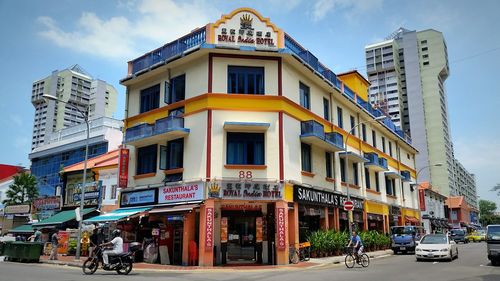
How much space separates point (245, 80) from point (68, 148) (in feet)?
116

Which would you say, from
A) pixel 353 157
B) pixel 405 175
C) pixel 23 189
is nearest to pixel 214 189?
pixel 353 157

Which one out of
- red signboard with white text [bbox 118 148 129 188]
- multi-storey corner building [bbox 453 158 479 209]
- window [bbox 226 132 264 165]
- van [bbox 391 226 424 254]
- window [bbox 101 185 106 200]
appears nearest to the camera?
window [bbox 226 132 264 165]

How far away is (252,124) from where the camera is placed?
2244 centimetres

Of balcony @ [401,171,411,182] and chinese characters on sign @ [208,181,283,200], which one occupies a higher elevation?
balcony @ [401,171,411,182]

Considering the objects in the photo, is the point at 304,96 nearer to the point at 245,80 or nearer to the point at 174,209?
the point at 245,80

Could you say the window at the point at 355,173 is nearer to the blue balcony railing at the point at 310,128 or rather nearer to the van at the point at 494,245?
the blue balcony railing at the point at 310,128

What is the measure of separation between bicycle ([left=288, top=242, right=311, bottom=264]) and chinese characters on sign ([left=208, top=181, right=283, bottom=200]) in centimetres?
301

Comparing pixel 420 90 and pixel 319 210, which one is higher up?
pixel 420 90

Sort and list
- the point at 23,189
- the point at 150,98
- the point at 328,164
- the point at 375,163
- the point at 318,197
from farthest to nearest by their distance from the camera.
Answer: the point at 23,189
the point at 375,163
the point at 328,164
the point at 150,98
the point at 318,197

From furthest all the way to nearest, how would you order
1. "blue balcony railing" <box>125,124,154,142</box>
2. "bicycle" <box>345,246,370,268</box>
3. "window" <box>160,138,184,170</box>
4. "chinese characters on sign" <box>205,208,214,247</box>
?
"blue balcony railing" <box>125,124,154,142</box>
"window" <box>160,138,184,170</box>
"chinese characters on sign" <box>205,208,214,247</box>
"bicycle" <box>345,246,370,268</box>

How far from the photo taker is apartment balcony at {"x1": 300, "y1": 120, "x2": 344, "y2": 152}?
80.8ft

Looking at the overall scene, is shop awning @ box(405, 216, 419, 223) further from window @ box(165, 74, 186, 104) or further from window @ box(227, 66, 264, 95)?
window @ box(165, 74, 186, 104)

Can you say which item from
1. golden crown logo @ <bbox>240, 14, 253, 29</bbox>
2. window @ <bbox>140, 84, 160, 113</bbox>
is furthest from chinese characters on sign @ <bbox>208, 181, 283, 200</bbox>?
golden crown logo @ <bbox>240, 14, 253, 29</bbox>

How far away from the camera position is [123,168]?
26.9 meters
